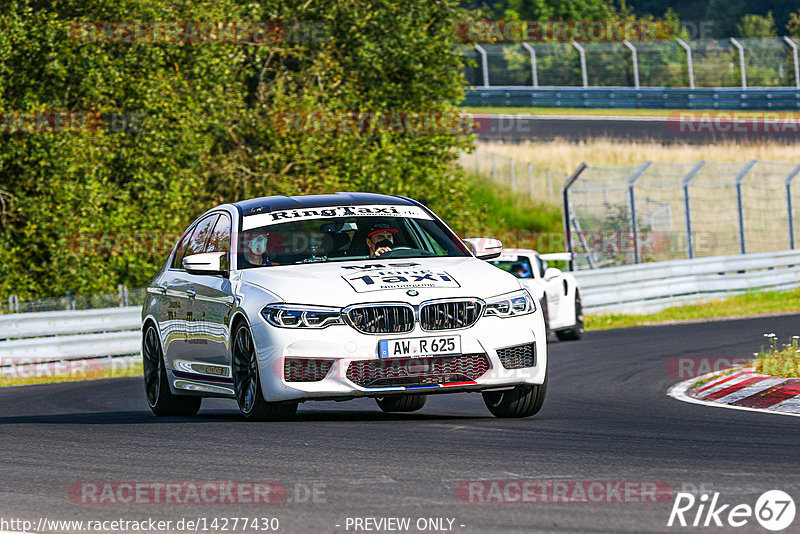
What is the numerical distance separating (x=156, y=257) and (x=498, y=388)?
17922 mm

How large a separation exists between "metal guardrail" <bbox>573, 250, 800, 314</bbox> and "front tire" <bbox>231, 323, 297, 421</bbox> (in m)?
16.0

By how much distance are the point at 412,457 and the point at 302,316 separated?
5.80 feet

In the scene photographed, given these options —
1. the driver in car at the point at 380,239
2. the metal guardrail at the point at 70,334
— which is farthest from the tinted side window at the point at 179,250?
the metal guardrail at the point at 70,334

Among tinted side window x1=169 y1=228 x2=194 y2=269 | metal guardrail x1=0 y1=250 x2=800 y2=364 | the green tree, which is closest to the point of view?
tinted side window x1=169 y1=228 x2=194 y2=269

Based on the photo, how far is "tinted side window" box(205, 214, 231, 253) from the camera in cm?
1074

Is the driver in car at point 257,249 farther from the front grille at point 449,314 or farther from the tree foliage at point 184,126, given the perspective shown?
the tree foliage at point 184,126

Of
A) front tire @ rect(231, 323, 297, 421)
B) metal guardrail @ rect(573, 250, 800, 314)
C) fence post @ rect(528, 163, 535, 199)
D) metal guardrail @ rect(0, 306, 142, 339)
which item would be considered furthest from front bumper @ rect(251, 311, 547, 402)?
fence post @ rect(528, 163, 535, 199)

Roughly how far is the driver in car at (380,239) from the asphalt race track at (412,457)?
1.21m

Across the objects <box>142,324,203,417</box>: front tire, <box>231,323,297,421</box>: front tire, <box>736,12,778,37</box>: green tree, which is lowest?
<box>736,12,778,37</box>: green tree

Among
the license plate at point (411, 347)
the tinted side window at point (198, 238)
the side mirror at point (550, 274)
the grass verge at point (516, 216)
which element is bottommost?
the grass verge at point (516, 216)

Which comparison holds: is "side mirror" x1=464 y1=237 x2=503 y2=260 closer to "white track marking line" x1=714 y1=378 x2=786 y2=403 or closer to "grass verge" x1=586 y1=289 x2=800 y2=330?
"white track marking line" x1=714 y1=378 x2=786 y2=403

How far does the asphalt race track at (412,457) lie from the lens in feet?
20.2

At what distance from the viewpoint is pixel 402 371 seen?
9.18 m

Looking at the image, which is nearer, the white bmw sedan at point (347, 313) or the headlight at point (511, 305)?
the white bmw sedan at point (347, 313)
